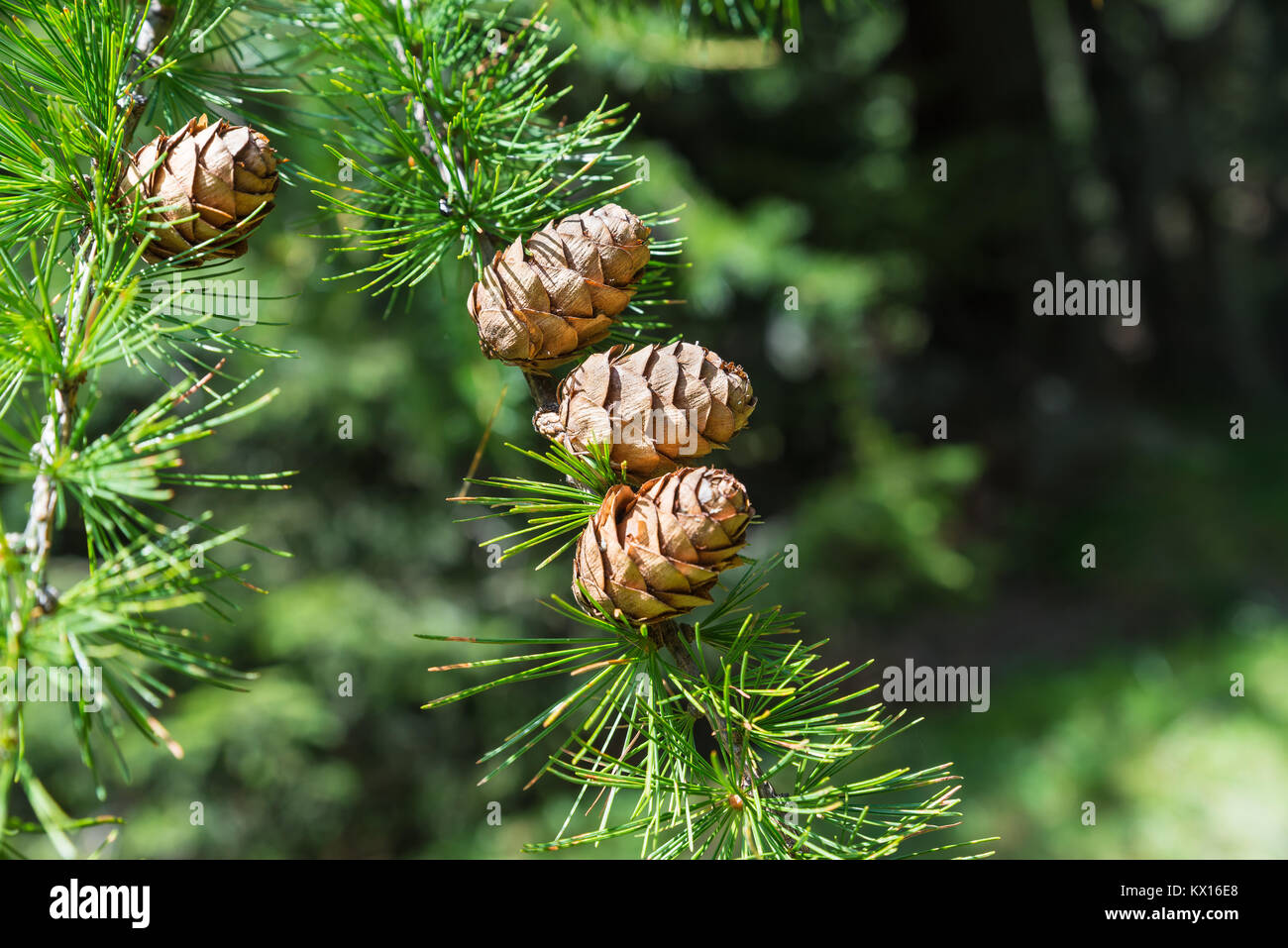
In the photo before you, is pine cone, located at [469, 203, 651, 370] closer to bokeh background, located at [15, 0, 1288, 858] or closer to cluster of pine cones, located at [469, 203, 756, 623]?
cluster of pine cones, located at [469, 203, 756, 623]

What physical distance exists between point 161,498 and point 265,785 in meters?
2.43

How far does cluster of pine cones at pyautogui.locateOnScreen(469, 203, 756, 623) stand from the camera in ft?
1.83

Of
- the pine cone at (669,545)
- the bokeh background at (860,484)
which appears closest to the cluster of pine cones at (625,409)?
the pine cone at (669,545)

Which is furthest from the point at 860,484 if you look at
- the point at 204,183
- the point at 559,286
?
the point at 204,183

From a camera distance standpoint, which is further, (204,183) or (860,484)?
(860,484)

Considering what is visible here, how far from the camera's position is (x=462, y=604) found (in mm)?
2877

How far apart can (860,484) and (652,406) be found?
2.50 metres

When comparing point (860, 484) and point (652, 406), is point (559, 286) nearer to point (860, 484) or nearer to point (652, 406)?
point (652, 406)

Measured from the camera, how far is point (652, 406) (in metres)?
0.60

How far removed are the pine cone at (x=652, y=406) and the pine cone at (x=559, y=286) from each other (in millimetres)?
46

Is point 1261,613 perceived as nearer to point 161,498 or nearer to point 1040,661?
point 1040,661

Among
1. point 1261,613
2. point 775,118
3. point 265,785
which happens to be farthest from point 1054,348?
point 265,785

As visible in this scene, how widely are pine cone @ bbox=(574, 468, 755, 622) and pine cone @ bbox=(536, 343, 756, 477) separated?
0.03m

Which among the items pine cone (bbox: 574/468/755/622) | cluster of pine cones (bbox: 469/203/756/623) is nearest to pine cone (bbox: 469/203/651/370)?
cluster of pine cones (bbox: 469/203/756/623)
